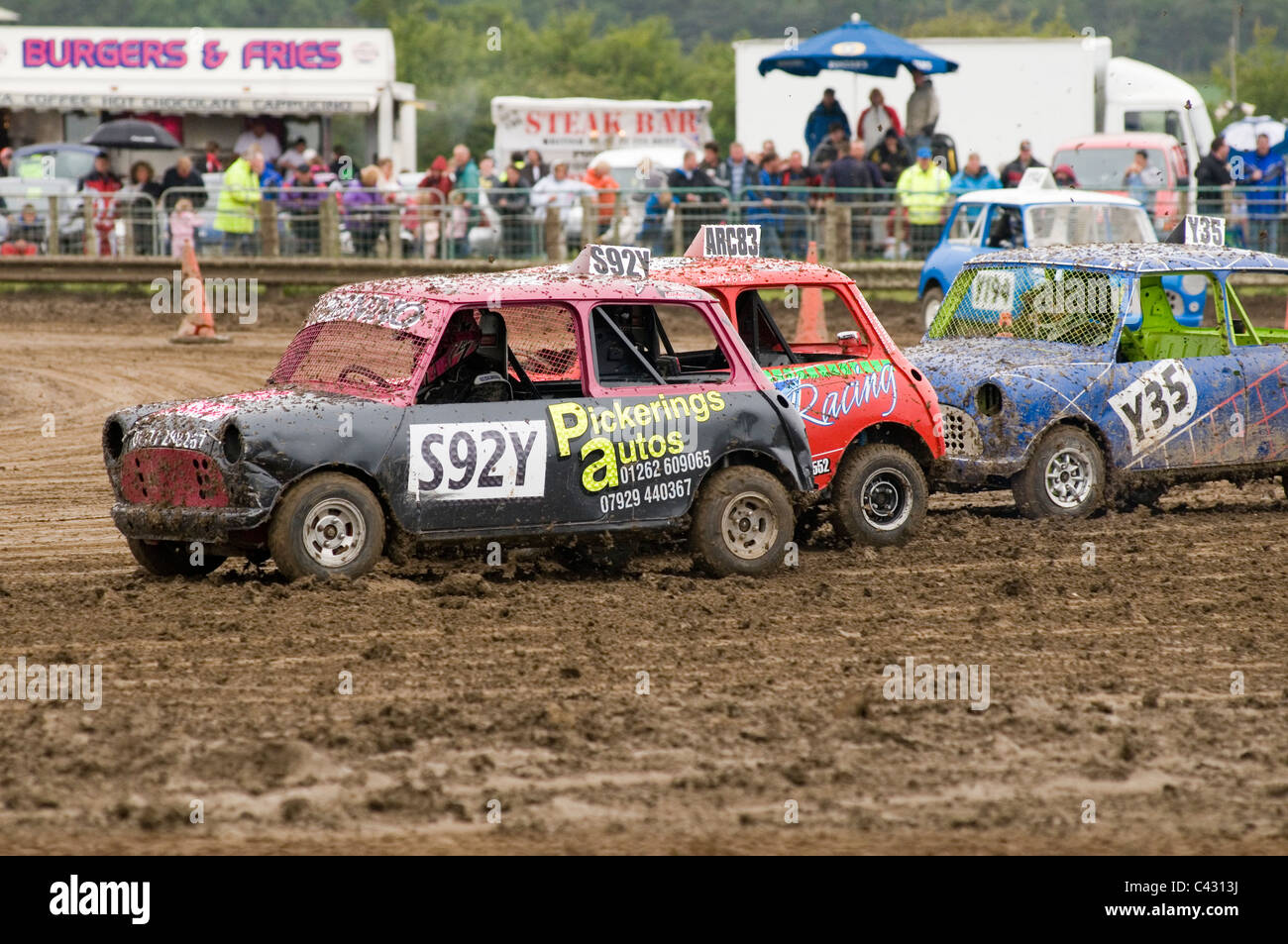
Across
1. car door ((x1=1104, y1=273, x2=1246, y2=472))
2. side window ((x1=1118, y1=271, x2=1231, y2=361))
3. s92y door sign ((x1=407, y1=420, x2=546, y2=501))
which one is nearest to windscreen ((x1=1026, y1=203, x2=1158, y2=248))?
side window ((x1=1118, y1=271, x2=1231, y2=361))

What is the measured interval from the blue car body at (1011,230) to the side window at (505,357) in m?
10.4

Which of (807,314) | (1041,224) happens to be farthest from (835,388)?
(1041,224)

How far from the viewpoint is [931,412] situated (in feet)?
36.0

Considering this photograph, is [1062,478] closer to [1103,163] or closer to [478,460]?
[478,460]

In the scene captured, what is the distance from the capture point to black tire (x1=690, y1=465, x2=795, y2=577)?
9805mm

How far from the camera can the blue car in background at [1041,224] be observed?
19844mm

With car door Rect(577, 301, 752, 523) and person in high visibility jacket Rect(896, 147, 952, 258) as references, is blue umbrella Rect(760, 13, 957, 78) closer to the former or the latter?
person in high visibility jacket Rect(896, 147, 952, 258)

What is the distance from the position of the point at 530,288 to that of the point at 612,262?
640mm

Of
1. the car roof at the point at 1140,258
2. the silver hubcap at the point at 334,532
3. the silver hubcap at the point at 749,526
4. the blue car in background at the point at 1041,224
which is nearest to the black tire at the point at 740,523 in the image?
the silver hubcap at the point at 749,526

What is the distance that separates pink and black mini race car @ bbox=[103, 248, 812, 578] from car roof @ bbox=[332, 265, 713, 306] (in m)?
0.01

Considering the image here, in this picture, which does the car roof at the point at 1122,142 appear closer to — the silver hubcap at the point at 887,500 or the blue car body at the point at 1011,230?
the blue car body at the point at 1011,230

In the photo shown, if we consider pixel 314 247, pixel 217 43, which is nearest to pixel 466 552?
pixel 314 247

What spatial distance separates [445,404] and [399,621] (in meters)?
1.13
